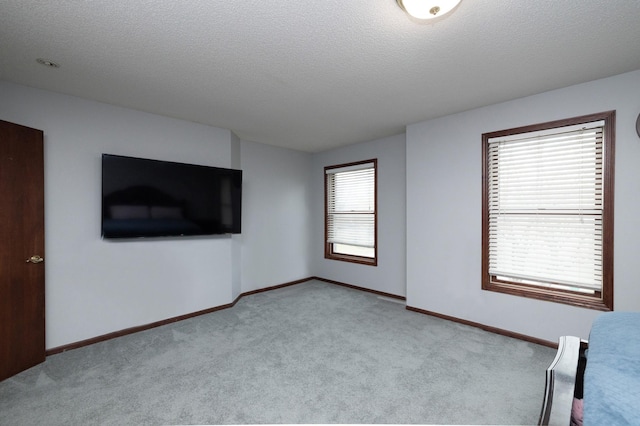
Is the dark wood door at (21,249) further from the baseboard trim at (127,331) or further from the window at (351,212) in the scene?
the window at (351,212)

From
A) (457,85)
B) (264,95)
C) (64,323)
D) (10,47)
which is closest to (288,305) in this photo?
(64,323)

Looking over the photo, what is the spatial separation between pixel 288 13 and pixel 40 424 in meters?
2.91

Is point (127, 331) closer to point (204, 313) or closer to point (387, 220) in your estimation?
point (204, 313)

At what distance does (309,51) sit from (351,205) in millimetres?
3192

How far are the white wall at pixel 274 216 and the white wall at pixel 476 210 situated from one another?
2.21m

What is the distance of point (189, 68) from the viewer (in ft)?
7.14

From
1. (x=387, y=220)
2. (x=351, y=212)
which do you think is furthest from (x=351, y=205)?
(x=387, y=220)

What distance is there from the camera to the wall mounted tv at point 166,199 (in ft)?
9.27

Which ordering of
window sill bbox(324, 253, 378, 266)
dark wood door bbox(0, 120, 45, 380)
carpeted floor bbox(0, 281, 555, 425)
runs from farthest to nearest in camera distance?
window sill bbox(324, 253, 378, 266) < dark wood door bbox(0, 120, 45, 380) < carpeted floor bbox(0, 281, 555, 425)

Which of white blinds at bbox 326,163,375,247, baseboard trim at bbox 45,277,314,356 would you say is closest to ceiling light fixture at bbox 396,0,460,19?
white blinds at bbox 326,163,375,247

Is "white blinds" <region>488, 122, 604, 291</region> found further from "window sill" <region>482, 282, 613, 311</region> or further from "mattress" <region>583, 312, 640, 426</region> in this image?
"mattress" <region>583, 312, 640, 426</region>

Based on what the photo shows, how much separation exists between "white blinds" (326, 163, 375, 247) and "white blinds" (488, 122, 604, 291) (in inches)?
75.5

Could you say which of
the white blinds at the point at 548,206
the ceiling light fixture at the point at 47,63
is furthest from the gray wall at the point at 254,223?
the ceiling light fixture at the point at 47,63

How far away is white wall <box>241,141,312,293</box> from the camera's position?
14.5 feet
